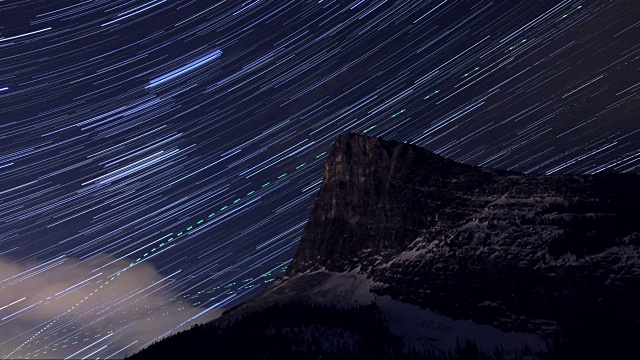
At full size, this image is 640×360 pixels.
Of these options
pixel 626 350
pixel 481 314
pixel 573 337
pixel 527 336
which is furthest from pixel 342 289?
pixel 626 350

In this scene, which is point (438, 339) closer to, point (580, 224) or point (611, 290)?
point (611, 290)

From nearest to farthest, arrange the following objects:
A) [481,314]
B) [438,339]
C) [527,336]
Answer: [438,339]
[527,336]
[481,314]

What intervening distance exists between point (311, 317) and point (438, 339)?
35.3 metres

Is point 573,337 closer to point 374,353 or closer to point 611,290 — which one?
point 611,290

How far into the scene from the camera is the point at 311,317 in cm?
13988

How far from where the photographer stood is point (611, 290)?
546 feet

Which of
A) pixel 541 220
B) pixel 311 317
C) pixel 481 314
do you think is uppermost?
pixel 311 317

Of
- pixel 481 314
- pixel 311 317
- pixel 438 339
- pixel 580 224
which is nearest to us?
pixel 311 317

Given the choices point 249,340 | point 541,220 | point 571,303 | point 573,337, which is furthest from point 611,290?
point 249,340

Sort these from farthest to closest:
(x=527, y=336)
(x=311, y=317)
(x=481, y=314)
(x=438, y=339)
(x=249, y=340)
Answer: (x=481, y=314) < (x=527, y=336) < (x=438, y=339) < (x=311, y=317) < (x=249, y=340)

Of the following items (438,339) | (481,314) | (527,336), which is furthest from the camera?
(481,314)

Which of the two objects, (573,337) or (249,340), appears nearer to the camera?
(249,340)

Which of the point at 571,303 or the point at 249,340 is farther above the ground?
the point at 249,340

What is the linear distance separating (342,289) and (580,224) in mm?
80609
